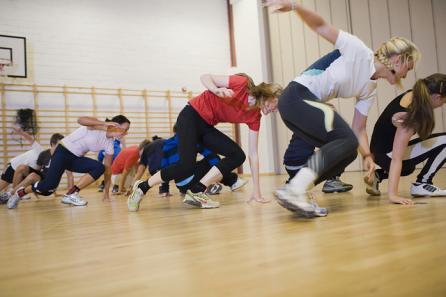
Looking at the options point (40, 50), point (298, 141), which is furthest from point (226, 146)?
point (40, 50)

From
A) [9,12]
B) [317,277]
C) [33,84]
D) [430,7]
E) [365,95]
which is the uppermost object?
[9,12]

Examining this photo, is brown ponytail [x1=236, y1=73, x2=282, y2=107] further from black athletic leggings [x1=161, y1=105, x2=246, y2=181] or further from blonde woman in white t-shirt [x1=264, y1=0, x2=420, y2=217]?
blonde woman in white t-shirt [x1=264, y1=0, x2=420, y2=217]

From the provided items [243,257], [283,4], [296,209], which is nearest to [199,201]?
[296,209]

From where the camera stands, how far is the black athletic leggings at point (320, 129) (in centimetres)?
179

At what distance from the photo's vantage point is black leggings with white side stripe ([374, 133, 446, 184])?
8.37 feet

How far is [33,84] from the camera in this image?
7.19 metres

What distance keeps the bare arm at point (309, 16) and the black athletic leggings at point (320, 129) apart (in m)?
0.28

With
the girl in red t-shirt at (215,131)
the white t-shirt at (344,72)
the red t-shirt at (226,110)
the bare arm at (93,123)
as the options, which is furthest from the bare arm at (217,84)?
the bare arm at (93,123)

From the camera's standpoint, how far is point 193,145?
278 cm

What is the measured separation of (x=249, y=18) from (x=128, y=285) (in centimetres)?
838

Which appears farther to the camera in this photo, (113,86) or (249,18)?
(249,18)

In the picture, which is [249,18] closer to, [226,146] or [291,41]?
[291,41]

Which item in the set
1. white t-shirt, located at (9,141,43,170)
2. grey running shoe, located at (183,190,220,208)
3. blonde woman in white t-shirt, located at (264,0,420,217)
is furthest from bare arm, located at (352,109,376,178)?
white t-shirt, located at (9,141,43,170)

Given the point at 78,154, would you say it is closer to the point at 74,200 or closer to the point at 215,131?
the point at 74,200
